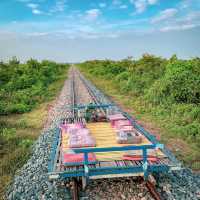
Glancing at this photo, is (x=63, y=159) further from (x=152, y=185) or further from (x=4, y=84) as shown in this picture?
(x=4, y=84)

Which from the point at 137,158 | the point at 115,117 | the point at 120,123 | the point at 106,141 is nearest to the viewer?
the point at 137,158

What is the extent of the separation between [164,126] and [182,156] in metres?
3.45

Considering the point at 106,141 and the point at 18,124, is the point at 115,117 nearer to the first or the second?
the point at 106,141

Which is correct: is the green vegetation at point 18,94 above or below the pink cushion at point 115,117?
below

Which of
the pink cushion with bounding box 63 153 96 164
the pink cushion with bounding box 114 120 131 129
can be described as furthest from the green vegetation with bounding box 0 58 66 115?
the pink cushion with bounding box 63 153 96 164

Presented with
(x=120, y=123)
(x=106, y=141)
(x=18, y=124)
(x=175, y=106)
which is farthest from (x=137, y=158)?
(x=175, y=106)

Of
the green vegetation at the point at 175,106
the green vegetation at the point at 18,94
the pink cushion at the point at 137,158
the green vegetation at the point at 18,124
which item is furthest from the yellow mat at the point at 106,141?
the green vegetation at the point at 18,94

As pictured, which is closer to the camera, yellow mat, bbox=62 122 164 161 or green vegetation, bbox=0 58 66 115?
yellow mat, bbox=62 122 164 161

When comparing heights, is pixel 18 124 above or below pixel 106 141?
below

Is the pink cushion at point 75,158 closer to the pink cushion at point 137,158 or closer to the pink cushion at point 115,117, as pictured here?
the pink cushion at point 137,158

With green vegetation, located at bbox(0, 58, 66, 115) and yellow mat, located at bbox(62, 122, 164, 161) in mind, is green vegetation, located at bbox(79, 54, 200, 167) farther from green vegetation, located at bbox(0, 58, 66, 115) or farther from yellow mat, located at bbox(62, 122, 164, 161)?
green vegetation, located at bbox(0, 58, 66, 115)

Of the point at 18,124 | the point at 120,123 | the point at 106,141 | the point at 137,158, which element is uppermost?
the point at 120,123

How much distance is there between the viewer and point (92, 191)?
612 cm

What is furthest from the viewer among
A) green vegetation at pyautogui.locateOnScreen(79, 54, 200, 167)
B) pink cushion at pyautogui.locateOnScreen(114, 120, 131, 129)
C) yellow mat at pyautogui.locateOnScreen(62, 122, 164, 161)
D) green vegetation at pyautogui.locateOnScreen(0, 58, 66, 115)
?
green vegetation at pyautogui.locateOnScreen(0, 58, 66, 115)
